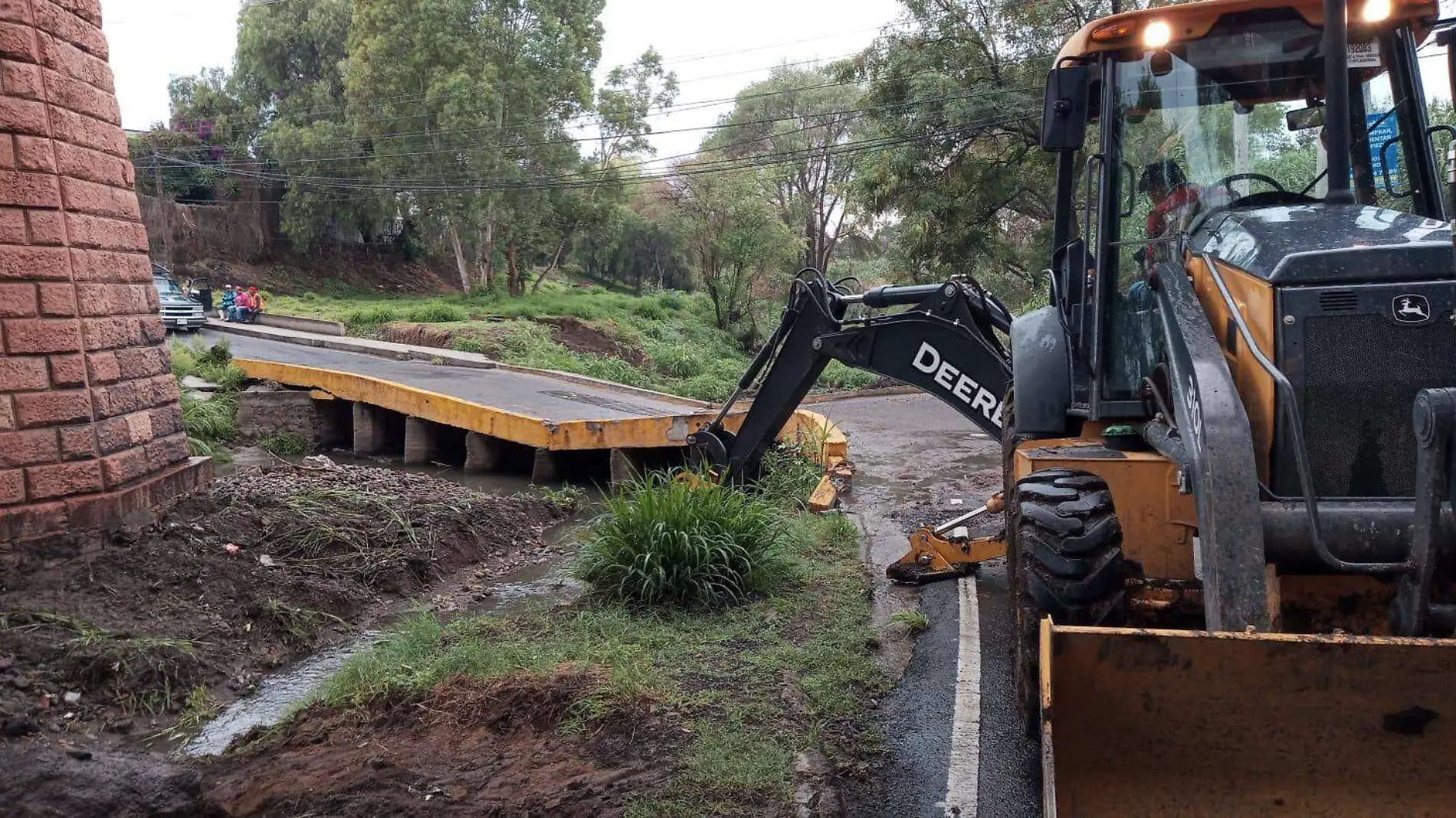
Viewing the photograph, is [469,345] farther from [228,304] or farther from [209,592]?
[209,592]

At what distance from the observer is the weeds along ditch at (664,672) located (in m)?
4.38

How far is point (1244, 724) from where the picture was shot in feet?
10.1

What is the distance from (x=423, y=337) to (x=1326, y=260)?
981 inches

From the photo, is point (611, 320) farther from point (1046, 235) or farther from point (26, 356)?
point (26, 356)

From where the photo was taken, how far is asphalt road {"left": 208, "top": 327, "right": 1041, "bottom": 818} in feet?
14.1

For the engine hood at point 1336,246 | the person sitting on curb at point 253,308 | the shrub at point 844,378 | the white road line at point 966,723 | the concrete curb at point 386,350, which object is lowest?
the shrub at point 844,378

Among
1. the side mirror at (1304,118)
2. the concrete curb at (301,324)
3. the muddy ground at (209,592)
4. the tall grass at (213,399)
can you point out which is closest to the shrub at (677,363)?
the concrete curb at (301,324)

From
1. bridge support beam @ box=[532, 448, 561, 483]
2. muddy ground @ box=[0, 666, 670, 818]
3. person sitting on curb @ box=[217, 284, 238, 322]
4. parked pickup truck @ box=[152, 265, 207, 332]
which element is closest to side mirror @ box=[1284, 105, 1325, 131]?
muddy ground @ box=[0, 666, 670, 818]

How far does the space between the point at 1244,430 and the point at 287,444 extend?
48.3 feet

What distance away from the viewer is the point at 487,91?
100 feet

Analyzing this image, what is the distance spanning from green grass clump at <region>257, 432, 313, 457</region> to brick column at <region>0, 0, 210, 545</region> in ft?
27.4

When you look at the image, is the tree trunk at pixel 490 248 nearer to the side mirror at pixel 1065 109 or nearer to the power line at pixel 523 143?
the power line at pixel 523 143

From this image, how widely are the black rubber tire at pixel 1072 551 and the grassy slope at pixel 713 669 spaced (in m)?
1.15

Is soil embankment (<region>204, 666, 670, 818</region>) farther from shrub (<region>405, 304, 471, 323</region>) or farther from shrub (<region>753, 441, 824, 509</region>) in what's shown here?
shrub (<region>405, 304, 471, 323</region>)
